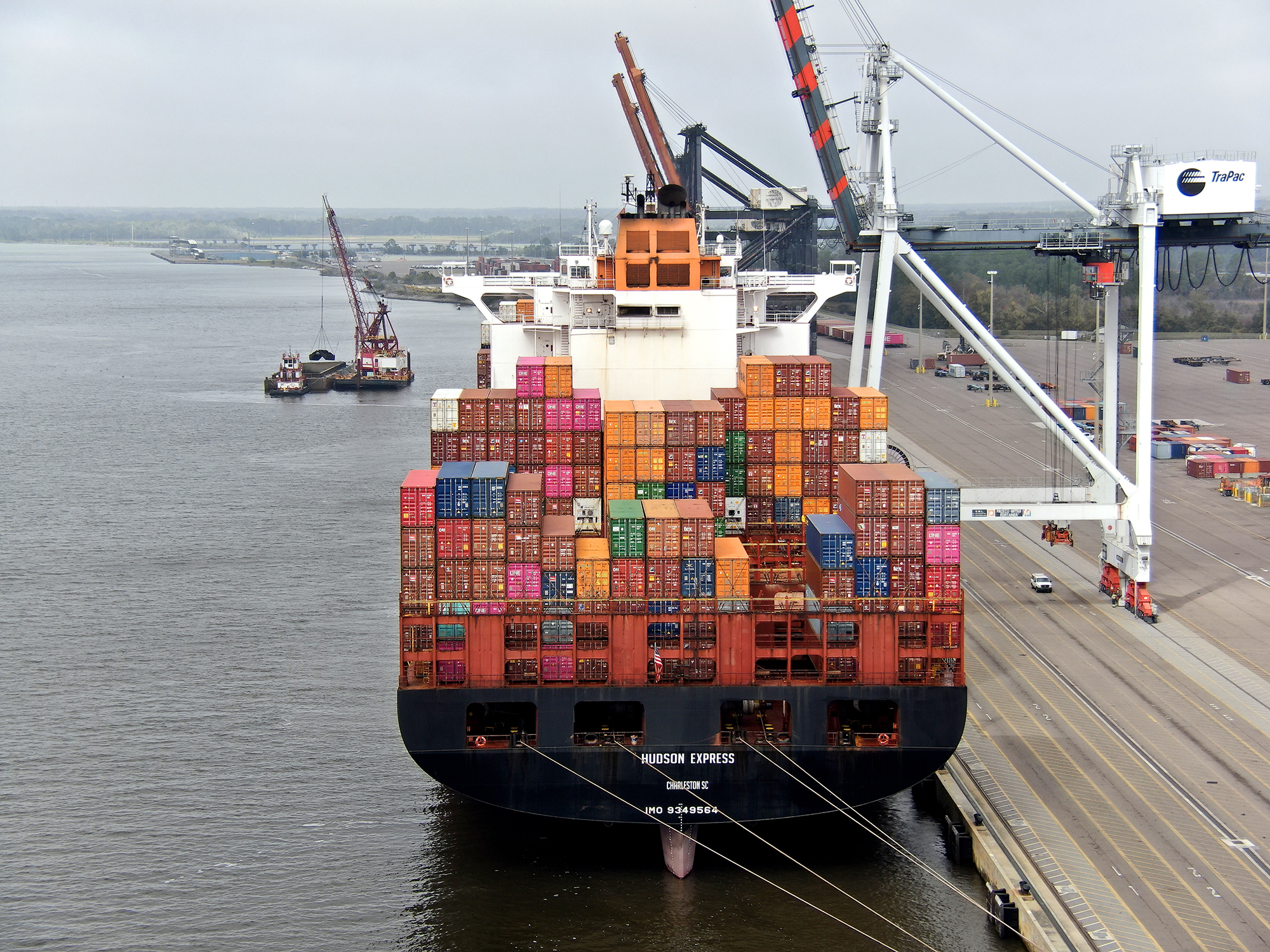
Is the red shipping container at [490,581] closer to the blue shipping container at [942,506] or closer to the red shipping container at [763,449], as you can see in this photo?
the red shipping container at [763,449]

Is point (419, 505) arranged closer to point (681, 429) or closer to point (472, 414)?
point (472, 414)

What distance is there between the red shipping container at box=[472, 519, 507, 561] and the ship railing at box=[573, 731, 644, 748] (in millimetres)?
4039

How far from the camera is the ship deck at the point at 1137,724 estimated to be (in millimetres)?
27141

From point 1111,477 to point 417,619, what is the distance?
2646 cm

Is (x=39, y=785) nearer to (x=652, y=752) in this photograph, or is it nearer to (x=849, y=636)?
(x=652, y=752)

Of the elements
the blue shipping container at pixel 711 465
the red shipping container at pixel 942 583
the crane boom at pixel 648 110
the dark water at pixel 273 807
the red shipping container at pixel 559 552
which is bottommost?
the dark water at pixel 273 807

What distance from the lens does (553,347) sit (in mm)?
46375

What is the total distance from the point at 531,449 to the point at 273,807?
33.3 feet

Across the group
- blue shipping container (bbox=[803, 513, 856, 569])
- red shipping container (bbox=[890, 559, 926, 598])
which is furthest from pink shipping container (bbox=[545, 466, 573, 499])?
red shipping container (bbox=[890, 559, 926, 598])

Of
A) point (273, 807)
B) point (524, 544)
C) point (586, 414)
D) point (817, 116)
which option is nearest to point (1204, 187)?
point (817, 116)

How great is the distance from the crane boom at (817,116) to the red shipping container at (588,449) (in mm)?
17735

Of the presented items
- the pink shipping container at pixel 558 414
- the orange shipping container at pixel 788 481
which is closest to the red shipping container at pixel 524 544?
the pink shipping container at pixel 558 414

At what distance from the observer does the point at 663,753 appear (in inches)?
1188

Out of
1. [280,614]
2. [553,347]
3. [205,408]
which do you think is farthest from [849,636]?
[205,408]
